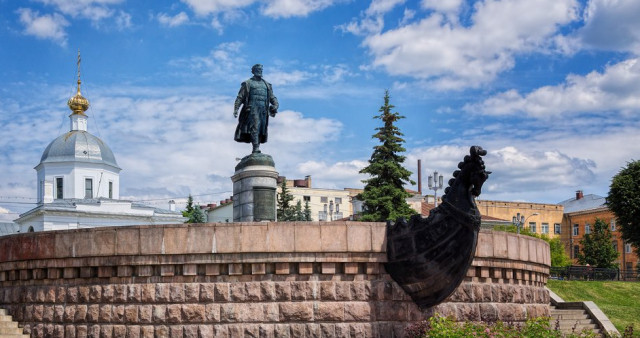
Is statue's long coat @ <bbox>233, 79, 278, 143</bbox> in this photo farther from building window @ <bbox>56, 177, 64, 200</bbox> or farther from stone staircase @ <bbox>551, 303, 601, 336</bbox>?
building window @ <bbox>56, 177, 64, 200</bbox>

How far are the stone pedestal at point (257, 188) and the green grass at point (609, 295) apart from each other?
12436 mm

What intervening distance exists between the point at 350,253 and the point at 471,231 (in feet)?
6.91

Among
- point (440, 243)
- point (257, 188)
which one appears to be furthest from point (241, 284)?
point (257, 188)

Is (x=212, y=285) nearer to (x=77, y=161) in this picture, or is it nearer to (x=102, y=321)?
(x=102, y=321)

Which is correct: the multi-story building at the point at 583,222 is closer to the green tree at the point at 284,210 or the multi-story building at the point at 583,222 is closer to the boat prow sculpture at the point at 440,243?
the green tree at the point at 284,210

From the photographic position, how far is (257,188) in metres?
20.1

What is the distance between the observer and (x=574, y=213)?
85.4m

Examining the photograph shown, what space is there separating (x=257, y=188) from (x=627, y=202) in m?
32.5

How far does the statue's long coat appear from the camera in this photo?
2067 centimetres

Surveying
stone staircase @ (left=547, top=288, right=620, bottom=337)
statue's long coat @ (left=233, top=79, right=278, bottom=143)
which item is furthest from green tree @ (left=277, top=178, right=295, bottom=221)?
statue's long coat @ (left=233, top=79, right=278, bottom=143)

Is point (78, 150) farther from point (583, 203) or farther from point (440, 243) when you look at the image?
point (440, 243)

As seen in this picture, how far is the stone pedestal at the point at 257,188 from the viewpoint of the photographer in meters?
20.1

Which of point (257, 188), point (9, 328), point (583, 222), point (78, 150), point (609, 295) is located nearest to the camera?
point (9, 328)

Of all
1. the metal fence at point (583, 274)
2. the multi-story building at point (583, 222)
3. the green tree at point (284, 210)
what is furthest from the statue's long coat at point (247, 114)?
the multi-story building at point (583, 222)
